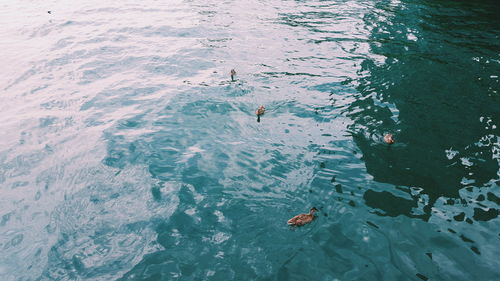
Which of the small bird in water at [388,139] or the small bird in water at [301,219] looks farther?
the small bird in water at [388,139]

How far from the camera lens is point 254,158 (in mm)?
8398

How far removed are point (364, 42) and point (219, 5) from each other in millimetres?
14266

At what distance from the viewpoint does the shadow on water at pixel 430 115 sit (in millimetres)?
7047

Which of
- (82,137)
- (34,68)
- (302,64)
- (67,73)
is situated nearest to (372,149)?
(302,64)

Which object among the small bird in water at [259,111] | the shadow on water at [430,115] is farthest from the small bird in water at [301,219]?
the small bird in water at [259,111]

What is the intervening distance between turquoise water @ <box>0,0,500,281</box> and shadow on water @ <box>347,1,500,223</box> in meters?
0.06

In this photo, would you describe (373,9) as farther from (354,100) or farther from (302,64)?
(354,100)

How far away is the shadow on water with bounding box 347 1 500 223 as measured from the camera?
705 cm

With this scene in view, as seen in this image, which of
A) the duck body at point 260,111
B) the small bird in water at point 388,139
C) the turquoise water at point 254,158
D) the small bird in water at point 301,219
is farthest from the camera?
the duck body at point 260,111

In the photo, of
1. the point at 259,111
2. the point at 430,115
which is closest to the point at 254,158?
the point at 259,111

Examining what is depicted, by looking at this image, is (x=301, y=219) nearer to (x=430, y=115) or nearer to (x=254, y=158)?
(x=254, y=158)

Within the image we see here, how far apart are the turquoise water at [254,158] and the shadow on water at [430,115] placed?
0.06m

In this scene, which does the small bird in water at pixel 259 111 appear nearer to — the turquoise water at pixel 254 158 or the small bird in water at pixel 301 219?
the turquoise water at pixel 254 158

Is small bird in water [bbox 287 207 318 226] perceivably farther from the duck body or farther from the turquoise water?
the duck body
